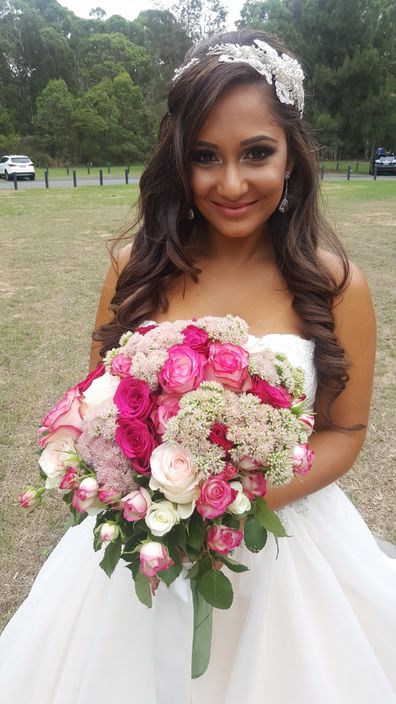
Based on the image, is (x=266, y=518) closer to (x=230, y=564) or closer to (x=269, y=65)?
(x=230, y=564)

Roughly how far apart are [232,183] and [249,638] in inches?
58.3

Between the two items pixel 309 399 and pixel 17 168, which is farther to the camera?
pixel 17 168

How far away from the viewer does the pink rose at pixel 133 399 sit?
128 cm

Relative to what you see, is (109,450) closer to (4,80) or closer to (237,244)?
(237,244)

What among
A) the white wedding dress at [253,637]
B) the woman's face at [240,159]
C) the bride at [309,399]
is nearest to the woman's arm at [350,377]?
the bride at [309,399]

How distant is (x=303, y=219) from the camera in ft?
7.34

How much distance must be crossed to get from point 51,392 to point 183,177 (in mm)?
3750

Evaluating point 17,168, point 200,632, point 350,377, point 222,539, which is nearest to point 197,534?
point 222,539

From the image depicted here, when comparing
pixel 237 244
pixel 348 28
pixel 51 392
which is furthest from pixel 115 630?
pixel 348 28

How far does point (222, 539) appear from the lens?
129 centimetres

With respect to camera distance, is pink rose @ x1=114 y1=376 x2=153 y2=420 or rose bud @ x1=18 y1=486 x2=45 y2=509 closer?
pink rose @ x1=114 y1=376 x2=153 y2=420

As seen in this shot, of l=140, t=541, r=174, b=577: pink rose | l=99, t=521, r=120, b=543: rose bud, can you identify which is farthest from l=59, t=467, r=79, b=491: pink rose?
l=140, t=541, r=174, b=577: pink rose

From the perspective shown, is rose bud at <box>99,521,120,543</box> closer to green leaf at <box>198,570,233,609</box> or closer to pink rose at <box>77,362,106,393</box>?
green leaf at <box>198,570,233,609</box>

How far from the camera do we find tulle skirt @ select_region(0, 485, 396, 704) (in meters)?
1.83
